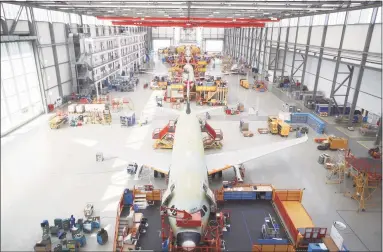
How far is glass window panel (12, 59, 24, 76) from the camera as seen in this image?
33.5m

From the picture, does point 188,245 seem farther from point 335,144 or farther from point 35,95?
point 35,95

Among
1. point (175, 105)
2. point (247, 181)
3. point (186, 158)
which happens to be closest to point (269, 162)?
point (247, 181)

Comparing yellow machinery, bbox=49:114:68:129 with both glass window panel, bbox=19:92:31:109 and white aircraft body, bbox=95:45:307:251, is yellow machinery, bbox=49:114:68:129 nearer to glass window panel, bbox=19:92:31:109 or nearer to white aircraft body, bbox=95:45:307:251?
glass window panel, bbox=19:92:31:109

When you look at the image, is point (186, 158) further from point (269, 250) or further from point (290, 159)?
point (290, 159)

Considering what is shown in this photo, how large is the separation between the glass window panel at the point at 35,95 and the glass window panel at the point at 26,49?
450cm

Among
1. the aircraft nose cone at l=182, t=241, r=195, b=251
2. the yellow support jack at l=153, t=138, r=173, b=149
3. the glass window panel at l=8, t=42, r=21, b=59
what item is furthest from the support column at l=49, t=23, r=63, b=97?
the aircraft nose cone at l=182, t=241, r=195, b=251

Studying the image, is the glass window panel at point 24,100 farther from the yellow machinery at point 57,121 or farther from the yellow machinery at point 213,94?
the yellow machinery at point 213,94

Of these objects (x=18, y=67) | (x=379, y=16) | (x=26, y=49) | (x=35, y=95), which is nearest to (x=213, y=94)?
(x=379, y=16)

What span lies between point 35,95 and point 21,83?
9.73 ft

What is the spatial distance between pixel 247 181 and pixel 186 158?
8.01 metres

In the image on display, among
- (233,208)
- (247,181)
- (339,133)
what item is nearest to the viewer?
(233,208)

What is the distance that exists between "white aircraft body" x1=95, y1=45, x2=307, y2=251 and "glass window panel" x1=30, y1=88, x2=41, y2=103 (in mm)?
23013

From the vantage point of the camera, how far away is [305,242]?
15844mm

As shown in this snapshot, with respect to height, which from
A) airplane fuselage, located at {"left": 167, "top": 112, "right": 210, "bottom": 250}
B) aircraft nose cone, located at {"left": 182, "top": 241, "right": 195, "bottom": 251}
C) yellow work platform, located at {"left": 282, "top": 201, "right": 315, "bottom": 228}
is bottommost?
yellow work platform, located at {"left": 282, "top": 201, "right": 315, "bottom": 228}
